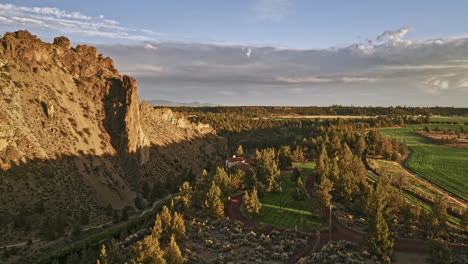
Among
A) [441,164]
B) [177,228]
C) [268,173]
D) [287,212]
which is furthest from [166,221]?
[441,164]

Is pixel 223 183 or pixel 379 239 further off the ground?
pixel 223 183

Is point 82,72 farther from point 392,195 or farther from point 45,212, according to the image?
point 392,195

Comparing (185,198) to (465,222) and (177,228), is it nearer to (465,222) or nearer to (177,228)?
(177,228)

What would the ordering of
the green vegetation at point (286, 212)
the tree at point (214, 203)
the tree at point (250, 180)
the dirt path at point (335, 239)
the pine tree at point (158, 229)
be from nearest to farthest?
the pine tree at point (158, 229) < the dirt path at point (335, 239) < the green vegetation at point (286, 212) < the tree at point (214, 203) < the tree at point (250, 180)

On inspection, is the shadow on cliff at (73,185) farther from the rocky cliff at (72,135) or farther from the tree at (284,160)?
the tree at (284,160)

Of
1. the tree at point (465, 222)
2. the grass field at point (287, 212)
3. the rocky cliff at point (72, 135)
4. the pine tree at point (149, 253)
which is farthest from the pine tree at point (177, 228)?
the tree at point (465, 222)

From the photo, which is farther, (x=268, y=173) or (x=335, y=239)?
(x=268, y=173)

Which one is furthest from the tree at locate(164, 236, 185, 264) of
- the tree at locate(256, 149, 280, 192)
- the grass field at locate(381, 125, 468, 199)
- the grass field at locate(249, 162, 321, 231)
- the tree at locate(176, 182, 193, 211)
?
the grass field at locate(381, 125, 468, 199)

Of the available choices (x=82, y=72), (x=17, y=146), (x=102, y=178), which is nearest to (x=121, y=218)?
(x=102, y=178)
